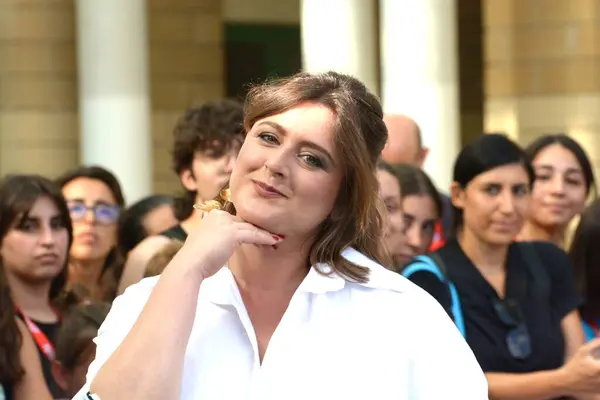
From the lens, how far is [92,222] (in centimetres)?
748

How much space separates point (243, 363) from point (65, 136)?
1355 centimetres

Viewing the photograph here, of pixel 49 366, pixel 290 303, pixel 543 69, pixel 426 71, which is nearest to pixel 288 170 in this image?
pixel 290 303

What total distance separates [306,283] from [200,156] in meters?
3.10

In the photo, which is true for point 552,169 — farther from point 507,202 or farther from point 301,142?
point 301,142

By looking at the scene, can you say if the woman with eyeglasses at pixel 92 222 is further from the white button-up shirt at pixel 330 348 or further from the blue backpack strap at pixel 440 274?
the white button-up shirt at pixel 330 348

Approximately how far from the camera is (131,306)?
3186 mm

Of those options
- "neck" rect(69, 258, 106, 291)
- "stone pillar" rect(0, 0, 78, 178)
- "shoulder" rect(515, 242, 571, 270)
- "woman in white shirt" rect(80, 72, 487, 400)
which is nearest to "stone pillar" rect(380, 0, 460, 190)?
"stone pillar" rect(0, 0, 78, 178)

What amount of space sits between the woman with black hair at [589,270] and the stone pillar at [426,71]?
23.9 ft

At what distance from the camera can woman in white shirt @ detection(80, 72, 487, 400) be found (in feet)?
9.99

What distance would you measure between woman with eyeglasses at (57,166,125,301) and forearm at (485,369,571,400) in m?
2.85

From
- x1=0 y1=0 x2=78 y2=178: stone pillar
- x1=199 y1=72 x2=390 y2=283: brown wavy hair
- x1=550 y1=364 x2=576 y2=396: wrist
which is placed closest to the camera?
x1=199 y1=72 x2=390 y2=283: brown wavy hair

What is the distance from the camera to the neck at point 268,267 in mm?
3225

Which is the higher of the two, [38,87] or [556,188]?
[38,87]

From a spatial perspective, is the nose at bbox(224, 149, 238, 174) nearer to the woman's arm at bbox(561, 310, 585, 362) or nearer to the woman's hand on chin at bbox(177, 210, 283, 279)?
the woman's arm at bbox(561, 310, 585, 362)
